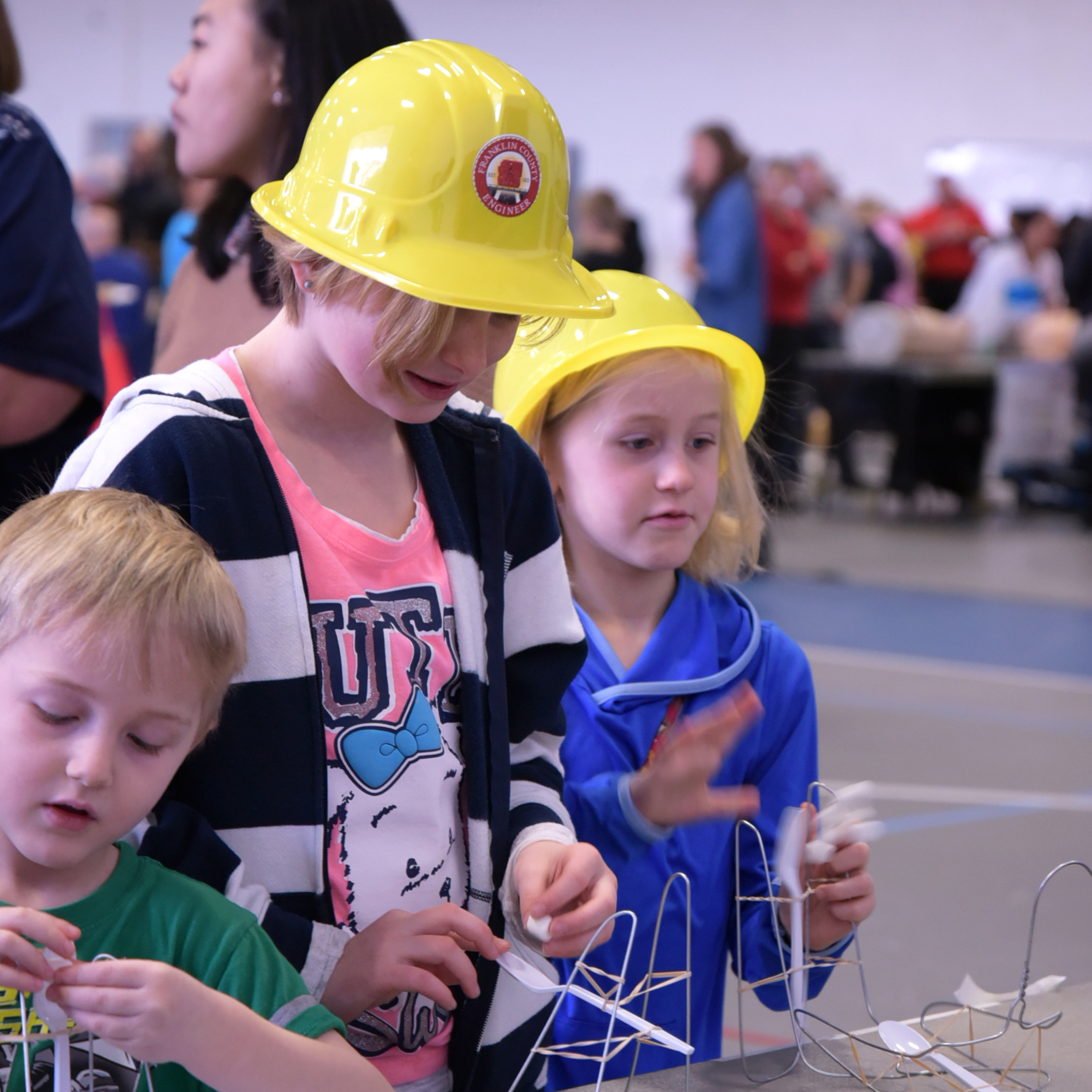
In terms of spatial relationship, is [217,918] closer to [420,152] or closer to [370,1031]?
[370,1031]

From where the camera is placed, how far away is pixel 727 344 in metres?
1.65

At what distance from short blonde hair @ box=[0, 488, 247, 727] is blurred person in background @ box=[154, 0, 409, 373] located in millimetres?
790

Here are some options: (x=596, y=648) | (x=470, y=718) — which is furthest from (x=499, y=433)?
(x=596, y=648)

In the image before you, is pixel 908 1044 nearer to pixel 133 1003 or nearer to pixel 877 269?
pixel 133 1003

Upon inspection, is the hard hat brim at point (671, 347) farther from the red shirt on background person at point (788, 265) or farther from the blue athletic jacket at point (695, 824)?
the red shirt on background person at point (788, 265)

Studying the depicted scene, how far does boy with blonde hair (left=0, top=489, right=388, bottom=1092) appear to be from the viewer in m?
0.94

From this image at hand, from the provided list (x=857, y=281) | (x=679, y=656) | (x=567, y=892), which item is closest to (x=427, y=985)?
(x=567, y=892)

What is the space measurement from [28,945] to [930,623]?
547 centimetres

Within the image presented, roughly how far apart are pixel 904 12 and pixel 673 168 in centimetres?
232

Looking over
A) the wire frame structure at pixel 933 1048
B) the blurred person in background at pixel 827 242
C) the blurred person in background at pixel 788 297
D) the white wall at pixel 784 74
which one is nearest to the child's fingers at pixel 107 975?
the wire frame structure at pixel 933 1048

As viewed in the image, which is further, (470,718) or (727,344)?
(727,344)

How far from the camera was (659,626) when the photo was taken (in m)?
1.64

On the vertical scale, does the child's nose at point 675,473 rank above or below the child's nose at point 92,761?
above

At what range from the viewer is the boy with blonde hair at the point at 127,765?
A: 94 cm
